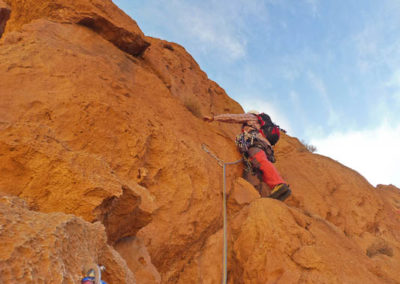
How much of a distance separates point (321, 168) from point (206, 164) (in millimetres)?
4335

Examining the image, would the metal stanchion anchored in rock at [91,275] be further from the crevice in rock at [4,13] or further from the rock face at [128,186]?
the crevice in rock at [4,13]

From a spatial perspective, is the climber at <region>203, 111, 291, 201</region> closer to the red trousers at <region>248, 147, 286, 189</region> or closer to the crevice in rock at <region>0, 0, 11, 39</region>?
the red trousers at <region>248, 147, 286, 189</region>

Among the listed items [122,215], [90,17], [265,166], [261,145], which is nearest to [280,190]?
[265,166]

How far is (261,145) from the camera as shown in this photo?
5941 mm

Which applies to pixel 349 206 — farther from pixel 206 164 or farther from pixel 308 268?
pixel 206 164

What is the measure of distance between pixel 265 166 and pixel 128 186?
3751 mm

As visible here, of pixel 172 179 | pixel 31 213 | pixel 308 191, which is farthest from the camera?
pixel 308 191

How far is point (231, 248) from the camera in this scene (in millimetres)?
4086

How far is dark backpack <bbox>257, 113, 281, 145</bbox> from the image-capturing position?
6.38 meters

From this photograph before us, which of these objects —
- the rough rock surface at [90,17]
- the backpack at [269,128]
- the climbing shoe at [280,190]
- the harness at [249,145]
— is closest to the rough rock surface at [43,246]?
the climbing shoe at [280,190]

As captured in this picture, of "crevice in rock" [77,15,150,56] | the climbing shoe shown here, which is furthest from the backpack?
"crevice in rock" [77,15,150,56]

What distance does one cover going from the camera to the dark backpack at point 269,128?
638 centimetres

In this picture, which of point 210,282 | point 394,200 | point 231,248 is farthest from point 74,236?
point 394,200

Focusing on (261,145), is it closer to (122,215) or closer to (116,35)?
(116,35)
